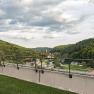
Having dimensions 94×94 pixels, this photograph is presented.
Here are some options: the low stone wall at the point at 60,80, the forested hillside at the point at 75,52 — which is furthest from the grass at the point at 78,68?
the forested hillside at the point at 75,52

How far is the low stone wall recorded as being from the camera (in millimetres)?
18141

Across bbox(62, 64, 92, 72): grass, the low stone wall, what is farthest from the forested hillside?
bbox(62, 64, 92, 72): grass

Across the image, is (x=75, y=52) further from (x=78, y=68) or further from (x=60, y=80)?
(x=78, y=68)

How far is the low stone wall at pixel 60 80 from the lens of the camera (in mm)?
18141

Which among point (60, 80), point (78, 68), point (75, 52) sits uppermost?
point (75, 52)

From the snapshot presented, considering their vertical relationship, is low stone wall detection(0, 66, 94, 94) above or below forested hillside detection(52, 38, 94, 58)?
below

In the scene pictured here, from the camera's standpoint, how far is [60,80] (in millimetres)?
21078

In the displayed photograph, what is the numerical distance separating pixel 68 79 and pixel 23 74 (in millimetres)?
8249

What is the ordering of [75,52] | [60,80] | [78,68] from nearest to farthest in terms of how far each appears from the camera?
[78,68]
[60,80]
[75,52]

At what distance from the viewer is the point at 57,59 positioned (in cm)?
2244

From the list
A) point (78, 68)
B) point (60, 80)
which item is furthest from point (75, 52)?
point (78, 68)

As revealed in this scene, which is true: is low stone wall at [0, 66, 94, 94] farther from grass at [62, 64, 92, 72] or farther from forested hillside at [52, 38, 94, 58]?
forested hillside at [52, 38, 94, 58]

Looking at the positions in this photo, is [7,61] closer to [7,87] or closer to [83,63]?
[7,87]

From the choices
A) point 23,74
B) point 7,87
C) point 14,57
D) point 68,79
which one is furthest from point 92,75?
point 14,57
